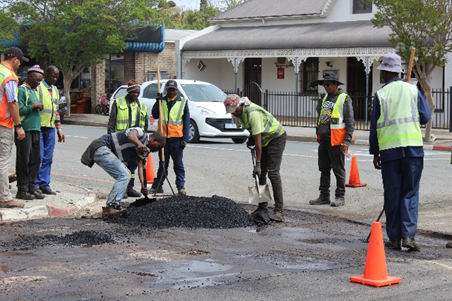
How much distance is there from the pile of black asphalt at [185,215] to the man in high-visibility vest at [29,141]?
71.5 inches

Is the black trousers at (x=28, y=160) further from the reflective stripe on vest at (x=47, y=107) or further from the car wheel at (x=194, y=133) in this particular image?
the car wheel at (x=194, y=133)

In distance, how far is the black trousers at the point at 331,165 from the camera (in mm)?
11539

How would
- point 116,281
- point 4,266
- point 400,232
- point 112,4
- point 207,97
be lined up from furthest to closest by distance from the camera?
point 112,4
point 207,97
point 400,232
point 4,266
point 116,281

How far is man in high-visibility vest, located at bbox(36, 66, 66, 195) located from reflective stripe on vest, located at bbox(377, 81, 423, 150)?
535 centimetres

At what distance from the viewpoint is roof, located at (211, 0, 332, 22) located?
3494 cm

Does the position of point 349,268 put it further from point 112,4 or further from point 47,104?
point 112,4

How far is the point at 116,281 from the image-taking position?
6.52 metres

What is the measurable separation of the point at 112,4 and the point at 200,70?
7947 millimetres

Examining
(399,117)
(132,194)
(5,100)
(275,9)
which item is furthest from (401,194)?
(275,9)

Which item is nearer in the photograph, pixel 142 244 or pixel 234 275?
pixel 234 275

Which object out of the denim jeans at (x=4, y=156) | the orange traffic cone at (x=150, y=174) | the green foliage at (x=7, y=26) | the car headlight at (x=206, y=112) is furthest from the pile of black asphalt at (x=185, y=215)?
the green foliage at (x=7, y=26)

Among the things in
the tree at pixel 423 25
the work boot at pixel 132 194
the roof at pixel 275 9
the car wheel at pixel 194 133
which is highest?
the roof at pixel 275 9

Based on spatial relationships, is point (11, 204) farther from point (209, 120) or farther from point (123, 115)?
point (209, 120)

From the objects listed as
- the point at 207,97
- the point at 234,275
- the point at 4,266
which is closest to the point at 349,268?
the point at 234,275
